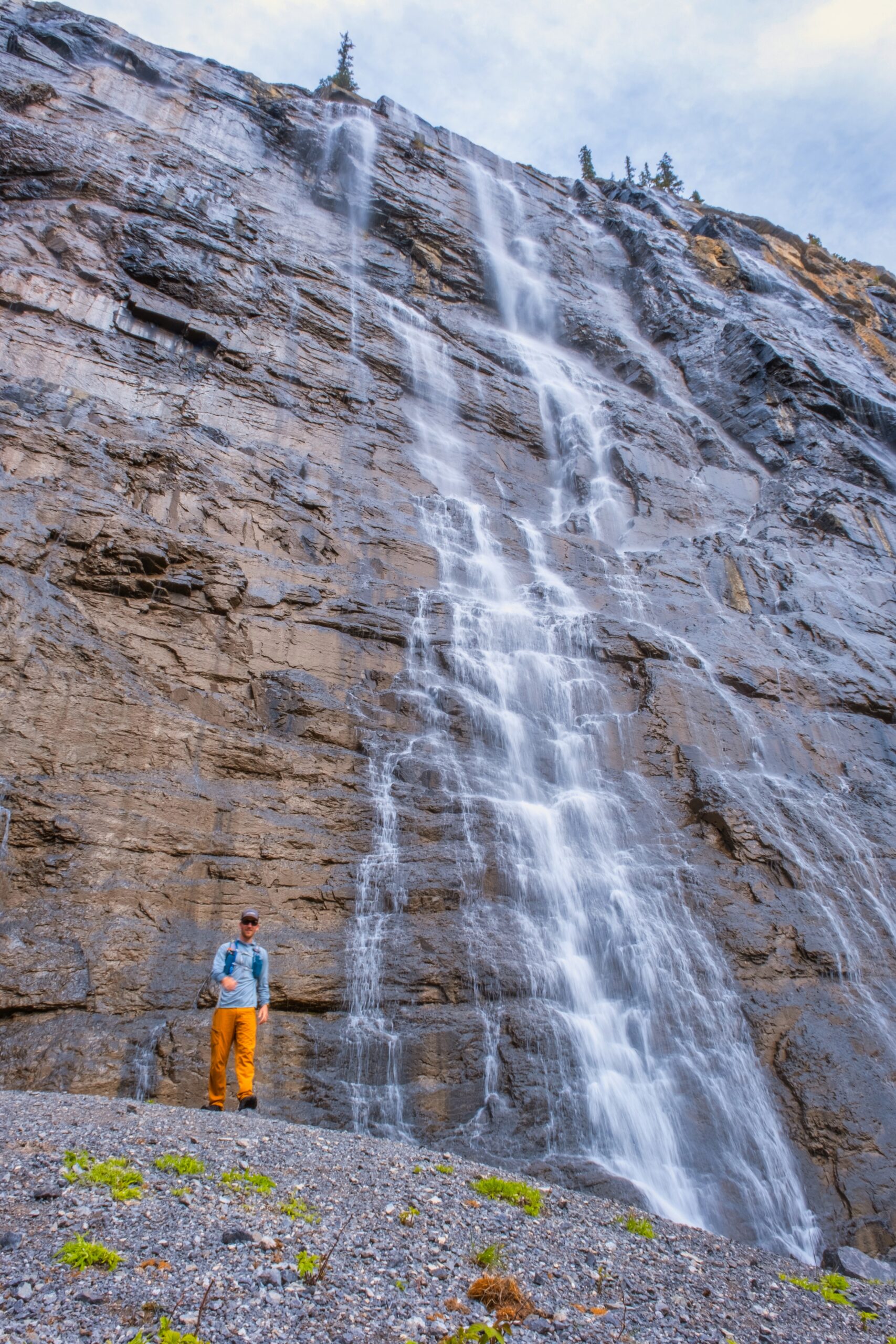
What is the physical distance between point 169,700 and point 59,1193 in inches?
327

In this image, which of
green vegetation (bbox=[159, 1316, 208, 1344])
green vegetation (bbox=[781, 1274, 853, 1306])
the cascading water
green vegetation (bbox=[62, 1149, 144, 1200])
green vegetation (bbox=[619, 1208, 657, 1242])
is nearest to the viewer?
green vegetation (bbox=[159, 1316, 208, 1344])

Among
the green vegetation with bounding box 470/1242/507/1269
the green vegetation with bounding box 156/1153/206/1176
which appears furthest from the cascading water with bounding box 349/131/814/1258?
the green vegetation with bounding box 470/1242/507/1269

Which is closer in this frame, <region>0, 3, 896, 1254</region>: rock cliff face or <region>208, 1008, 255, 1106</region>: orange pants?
<region>208, 1008, 255, 1106</region>: orange pants

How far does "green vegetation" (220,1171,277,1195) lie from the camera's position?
532cm

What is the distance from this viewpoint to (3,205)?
66.5 ft

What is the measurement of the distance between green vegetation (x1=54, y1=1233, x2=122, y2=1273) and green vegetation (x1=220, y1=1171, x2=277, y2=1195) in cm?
121

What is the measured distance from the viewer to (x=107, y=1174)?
5.04 meters

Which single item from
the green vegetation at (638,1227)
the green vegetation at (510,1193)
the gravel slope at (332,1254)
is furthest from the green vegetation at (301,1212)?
the green vegetation at (638,1227)

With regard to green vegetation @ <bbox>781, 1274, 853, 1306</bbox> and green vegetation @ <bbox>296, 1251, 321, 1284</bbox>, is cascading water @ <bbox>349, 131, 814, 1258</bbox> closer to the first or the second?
green vegetation @ <bbox>781, 1274, 853, 1306</bbox>

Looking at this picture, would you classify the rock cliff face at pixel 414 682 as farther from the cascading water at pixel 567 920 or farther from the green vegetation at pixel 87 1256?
the green vegetation at pixel 87 1256

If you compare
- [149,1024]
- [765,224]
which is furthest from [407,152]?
[149,1024]

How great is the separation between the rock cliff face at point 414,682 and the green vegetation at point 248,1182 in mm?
3525

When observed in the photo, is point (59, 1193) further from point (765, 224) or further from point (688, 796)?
point (765, 224)

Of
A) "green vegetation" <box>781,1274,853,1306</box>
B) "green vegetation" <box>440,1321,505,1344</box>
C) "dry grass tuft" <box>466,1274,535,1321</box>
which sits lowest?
"green vegetation" <box>781,1274,853,1306</box>
